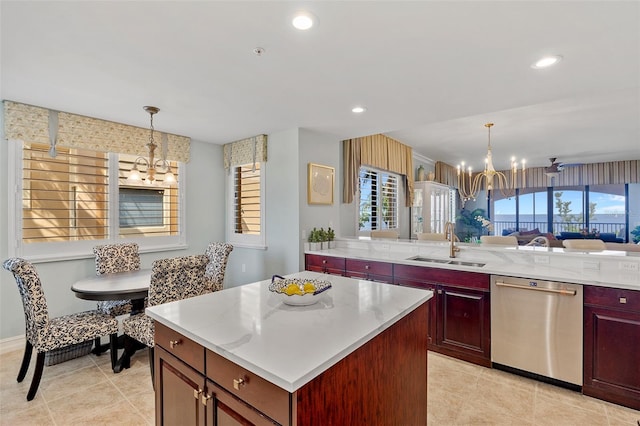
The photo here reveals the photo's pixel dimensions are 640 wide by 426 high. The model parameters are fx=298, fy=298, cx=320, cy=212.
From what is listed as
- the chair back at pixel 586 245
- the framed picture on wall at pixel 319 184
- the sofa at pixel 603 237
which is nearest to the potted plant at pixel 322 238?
the framed picture on wall at pixel 319 184

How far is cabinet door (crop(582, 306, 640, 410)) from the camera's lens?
2.10m

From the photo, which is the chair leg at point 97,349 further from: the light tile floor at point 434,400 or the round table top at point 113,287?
the round table top at point 113,287

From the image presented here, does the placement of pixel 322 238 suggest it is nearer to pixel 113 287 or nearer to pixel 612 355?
pixel 113 287

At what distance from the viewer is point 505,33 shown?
1.83 metres

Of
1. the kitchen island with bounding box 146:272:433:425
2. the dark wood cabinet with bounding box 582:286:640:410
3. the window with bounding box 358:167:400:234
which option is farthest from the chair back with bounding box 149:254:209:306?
the window with bounding box 358:167:400:234

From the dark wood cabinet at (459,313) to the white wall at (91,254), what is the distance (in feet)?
11.0

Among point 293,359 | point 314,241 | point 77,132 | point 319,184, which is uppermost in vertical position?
point 77,132

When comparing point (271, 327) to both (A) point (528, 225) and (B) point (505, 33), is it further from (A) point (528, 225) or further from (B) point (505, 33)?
(A) point (528, 225)

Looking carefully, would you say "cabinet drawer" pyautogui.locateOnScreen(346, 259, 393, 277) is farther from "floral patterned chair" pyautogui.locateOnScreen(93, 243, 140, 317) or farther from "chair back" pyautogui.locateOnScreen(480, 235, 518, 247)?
"floral patterned chair" pyautogui.locateOnScreen(93, 243, 140, 317)

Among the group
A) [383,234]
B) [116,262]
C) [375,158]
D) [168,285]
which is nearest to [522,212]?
[375,158]

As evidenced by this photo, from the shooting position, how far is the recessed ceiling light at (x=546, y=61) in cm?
210

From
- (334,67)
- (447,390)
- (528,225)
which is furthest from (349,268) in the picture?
(528,225)

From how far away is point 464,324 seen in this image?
2.79m

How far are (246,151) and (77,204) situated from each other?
2.19 metres
